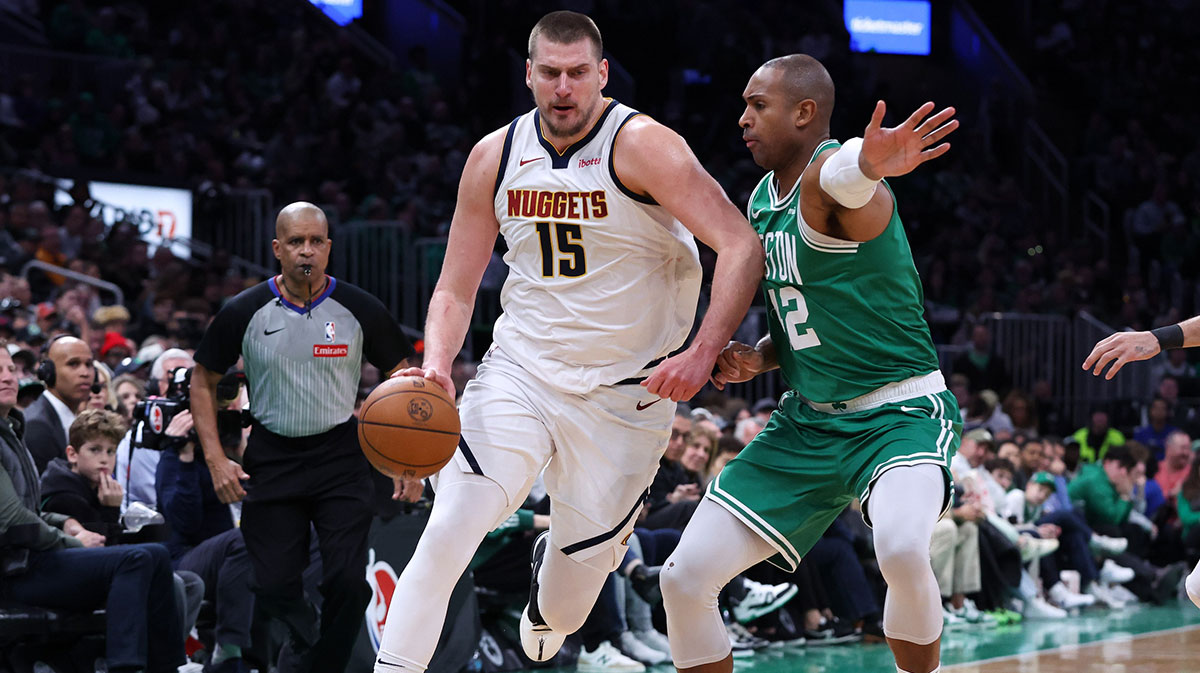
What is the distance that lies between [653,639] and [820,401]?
399 cm

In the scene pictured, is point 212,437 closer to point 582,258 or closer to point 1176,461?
point 582,258

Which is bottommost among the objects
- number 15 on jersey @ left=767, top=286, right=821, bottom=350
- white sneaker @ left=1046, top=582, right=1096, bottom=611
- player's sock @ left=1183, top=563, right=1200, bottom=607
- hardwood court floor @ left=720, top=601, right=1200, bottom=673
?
white sneaker @ left=1046, top=582, right=1096, bottom=611

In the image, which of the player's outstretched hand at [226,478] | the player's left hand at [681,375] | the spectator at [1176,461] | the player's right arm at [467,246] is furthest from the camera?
the spectator at [1176,461]

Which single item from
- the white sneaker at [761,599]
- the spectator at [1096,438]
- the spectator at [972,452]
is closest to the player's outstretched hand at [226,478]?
the white sneaker at [761,599]

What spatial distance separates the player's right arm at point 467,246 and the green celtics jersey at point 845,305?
38.6 inches

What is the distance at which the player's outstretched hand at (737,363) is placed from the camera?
4.82 m

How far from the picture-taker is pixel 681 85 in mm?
20609

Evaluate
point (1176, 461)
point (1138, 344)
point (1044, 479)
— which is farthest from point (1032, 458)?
point (1138, 344)

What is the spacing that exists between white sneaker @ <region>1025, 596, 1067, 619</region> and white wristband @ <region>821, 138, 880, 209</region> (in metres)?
7.64

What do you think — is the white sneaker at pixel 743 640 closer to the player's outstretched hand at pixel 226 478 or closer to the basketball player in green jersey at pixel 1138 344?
the player's outstretched hand at pixel 226 478

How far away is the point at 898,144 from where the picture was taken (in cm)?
409

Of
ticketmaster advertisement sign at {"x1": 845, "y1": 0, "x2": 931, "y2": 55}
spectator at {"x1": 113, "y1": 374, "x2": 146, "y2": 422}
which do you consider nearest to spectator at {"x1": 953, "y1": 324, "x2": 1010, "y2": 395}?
ticketmaster advertisement sign at {"x1": 845, "y1": 0, "x2": 931, "y2": 55}

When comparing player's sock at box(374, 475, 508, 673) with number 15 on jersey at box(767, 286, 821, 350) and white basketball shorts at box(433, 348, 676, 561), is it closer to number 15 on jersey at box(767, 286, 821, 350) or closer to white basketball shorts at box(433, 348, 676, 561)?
white basketball shorts at box(433, 348, 676, 561)

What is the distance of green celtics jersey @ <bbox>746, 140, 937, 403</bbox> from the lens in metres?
4.57
